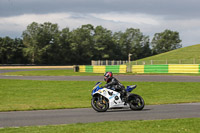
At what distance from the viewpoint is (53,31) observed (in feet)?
358

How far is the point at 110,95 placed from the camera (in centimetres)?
1256

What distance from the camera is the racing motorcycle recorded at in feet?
41.1

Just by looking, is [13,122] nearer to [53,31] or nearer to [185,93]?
[185,93]

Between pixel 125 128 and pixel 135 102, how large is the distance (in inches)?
176

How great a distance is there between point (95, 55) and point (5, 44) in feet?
115

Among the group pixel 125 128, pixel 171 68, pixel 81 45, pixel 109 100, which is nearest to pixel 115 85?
pixel 109 100

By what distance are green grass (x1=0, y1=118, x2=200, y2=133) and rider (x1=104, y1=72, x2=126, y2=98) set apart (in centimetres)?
315

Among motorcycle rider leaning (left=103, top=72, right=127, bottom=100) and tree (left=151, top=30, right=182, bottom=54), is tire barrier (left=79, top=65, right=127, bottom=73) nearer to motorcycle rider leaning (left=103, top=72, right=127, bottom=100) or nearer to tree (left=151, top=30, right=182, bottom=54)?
motorcycle rider leaning (left=103, top=72, right=127, bottom=100)

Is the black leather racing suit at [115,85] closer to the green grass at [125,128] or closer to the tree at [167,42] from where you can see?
the green grass at [125,128]

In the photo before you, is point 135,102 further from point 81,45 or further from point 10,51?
point 81,45

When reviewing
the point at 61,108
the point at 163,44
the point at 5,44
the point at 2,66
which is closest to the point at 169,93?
the point at 61,108

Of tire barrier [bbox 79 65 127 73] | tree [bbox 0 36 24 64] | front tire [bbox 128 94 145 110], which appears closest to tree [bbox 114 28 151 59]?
tree [bbox 0 36 24 64]

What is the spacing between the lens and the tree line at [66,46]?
9762 centimetres

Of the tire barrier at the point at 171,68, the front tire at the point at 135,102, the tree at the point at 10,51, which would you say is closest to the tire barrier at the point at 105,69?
the tire barrier at the point at 171,68
